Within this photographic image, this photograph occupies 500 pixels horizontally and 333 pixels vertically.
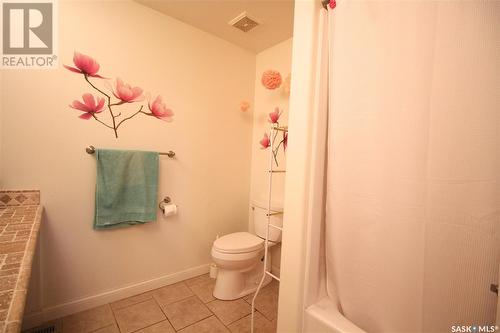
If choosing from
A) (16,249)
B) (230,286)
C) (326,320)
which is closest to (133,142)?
(16,249)

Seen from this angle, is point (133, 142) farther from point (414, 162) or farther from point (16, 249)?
point (414, 162)

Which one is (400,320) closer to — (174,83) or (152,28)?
(174,83)

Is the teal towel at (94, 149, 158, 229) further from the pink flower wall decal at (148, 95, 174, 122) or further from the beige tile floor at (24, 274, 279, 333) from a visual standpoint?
the beige tile floor at (24, 274, 279, 333)

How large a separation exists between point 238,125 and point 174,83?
2.42ft

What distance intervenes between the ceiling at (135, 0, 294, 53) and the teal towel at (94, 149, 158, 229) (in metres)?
1.17

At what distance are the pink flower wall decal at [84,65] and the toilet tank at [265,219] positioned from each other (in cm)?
157

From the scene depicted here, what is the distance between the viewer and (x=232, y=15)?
5.94ft

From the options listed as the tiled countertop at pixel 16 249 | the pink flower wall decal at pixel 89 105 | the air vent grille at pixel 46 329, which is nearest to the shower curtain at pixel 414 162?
the tiled countertop at pixel 16 249

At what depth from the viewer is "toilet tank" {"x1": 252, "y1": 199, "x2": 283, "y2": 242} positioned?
5.96ft

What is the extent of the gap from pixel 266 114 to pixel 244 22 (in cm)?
84

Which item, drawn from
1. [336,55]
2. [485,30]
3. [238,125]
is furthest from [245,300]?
[485,30]

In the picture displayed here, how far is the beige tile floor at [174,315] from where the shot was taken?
1.46 metres

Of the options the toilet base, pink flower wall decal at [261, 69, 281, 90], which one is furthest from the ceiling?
the toilet base

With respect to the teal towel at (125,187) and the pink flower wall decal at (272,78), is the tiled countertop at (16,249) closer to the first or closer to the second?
the teal towel at (125,187)
